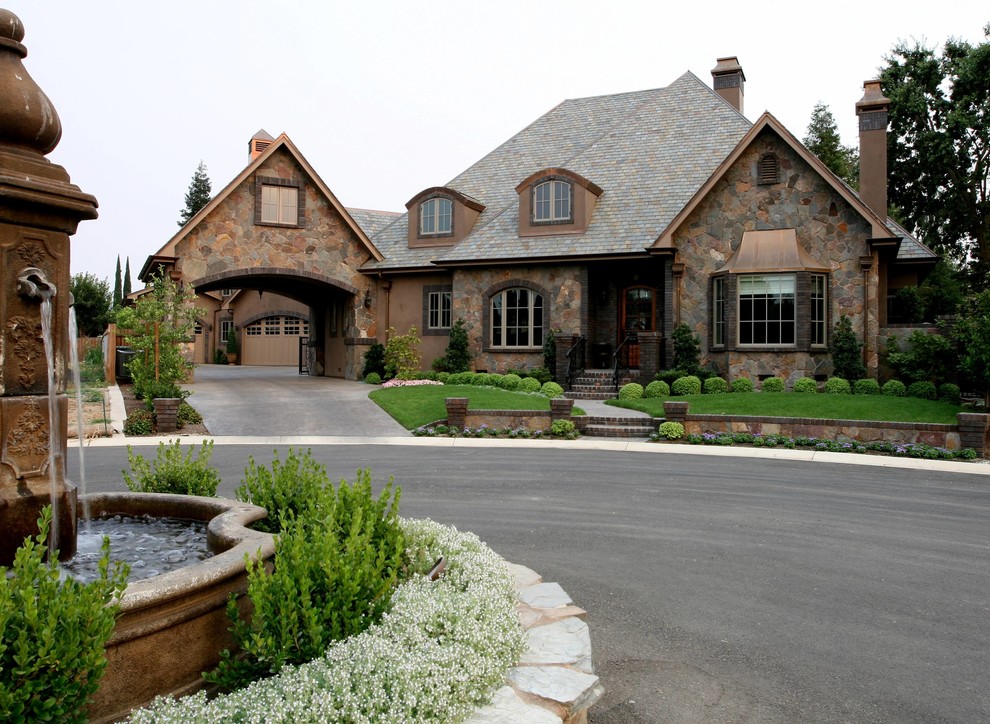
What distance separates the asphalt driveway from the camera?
17328 mm

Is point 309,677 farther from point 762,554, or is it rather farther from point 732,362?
point 732,362

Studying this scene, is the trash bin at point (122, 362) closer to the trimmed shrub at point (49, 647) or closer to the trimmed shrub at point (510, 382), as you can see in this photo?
the trimmed shrub at point (510, 382)

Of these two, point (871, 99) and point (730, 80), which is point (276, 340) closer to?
point (730, 80)

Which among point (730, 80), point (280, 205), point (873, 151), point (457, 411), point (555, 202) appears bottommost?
point (457, 411)

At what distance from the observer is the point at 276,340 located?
1805 inches

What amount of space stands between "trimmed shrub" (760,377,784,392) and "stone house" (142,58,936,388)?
0.46m

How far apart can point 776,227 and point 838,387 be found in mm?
4900

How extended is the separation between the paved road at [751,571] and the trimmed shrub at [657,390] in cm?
767

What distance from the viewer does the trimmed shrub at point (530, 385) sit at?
22.2 meters

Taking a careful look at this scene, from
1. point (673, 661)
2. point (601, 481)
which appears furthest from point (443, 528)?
point (601, 481)

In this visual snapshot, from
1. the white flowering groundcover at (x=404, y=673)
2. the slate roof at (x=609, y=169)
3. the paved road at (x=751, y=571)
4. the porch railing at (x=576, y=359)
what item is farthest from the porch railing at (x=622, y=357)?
the white flowering groundcover at (x=404, y=673)

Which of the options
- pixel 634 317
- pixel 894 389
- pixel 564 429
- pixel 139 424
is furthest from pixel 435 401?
pixel 894 389

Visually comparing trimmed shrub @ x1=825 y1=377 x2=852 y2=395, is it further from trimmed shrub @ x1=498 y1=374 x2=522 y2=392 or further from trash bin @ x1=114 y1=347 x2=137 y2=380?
trash bin @ x1=114 y1=347 x2=137 y2=380

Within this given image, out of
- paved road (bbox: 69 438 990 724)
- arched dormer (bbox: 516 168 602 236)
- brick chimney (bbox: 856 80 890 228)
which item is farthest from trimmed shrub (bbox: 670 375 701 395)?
brick chimney (bbox: 856 80 890 228)
